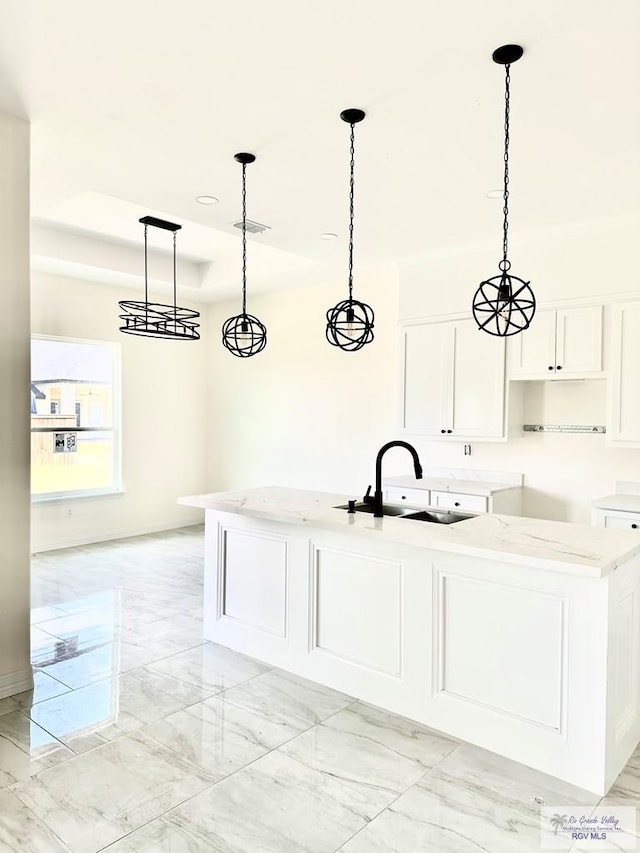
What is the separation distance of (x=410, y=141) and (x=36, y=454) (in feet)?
15.8

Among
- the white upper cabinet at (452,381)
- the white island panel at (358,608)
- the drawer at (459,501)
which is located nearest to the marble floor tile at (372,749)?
the white island panel at (358,608)

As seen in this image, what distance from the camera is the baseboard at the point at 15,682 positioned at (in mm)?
2979

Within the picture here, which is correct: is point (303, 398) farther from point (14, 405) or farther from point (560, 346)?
point (14, 405)

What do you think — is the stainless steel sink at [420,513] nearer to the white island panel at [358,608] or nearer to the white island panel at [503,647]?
the white island panel at [358,608]

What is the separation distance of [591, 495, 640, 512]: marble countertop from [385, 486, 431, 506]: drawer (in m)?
1.29

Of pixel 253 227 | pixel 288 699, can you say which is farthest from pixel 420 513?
pixel 253 227

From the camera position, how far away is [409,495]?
16.2ft

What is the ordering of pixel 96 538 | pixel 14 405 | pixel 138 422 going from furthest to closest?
pixel 138 422 < pixel 96 538 < pixel 14 405

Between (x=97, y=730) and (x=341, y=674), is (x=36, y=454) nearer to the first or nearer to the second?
(x=97, y=730)

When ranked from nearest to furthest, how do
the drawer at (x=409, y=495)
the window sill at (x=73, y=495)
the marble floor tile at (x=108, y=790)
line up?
the marble floor tile at (x=108, y=790), the drawer at (x=409, y=495), the window sill at (x=73, y=495)

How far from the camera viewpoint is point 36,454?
6090 mm

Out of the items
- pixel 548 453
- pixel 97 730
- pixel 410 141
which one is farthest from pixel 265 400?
pixel 97 730

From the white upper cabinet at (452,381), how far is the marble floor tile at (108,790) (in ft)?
10.7

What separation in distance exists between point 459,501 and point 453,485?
0.68 ft
